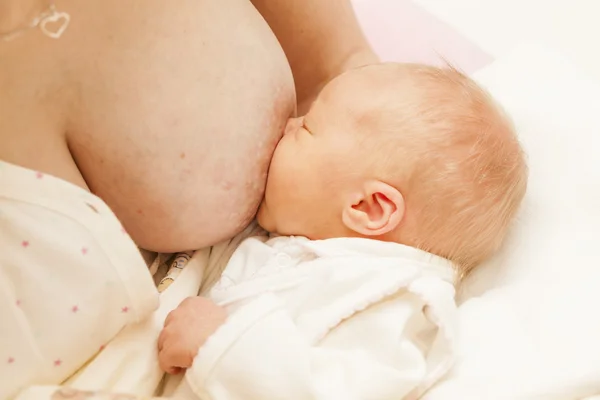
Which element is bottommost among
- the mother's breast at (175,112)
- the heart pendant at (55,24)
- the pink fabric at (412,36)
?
the pink fabric at (412,36)

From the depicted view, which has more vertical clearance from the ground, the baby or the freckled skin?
the freckled skin

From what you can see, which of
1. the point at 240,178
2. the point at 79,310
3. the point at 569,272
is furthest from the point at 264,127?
the point at 569,272

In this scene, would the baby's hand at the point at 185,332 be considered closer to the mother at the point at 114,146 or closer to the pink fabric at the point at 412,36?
the mother at the point at 114,146

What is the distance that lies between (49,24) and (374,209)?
398mm

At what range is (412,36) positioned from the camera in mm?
1382

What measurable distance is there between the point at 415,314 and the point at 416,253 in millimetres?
82

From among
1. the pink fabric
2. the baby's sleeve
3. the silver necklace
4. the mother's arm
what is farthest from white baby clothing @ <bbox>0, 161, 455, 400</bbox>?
the pink fabric

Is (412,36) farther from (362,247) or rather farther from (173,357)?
(173,357)

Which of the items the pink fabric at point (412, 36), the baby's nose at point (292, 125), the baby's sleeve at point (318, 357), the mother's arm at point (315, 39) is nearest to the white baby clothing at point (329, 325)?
the baby's sleeve at point (318, 357)

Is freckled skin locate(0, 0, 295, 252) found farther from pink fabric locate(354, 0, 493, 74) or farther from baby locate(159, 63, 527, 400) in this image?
pink fabric locate(354, 0, 493, 74)

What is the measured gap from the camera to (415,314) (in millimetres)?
741

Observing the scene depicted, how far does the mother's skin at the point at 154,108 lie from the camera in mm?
616

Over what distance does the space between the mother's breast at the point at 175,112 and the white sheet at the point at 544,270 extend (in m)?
0.31

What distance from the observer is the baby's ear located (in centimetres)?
79
